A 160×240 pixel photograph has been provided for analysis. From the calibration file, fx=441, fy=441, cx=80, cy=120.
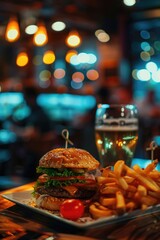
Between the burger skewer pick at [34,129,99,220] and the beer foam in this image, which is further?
the beer foam

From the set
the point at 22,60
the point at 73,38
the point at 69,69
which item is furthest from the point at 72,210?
the point at 69,69

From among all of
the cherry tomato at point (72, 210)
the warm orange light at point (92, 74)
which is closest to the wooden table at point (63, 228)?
the cherry tomato at point (72, 210)

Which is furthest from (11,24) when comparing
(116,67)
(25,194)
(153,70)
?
(116,67)

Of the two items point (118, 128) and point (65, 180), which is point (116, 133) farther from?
point (65, 180)

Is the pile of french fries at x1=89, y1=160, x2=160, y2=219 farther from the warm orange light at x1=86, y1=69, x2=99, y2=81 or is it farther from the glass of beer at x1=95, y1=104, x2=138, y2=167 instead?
the warm orange light at x1=86, y1=69, x2=99, y2=81

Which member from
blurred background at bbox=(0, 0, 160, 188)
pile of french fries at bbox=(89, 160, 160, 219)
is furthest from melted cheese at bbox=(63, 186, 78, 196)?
blurred background at bbox=(0, 0, 160, 188)
